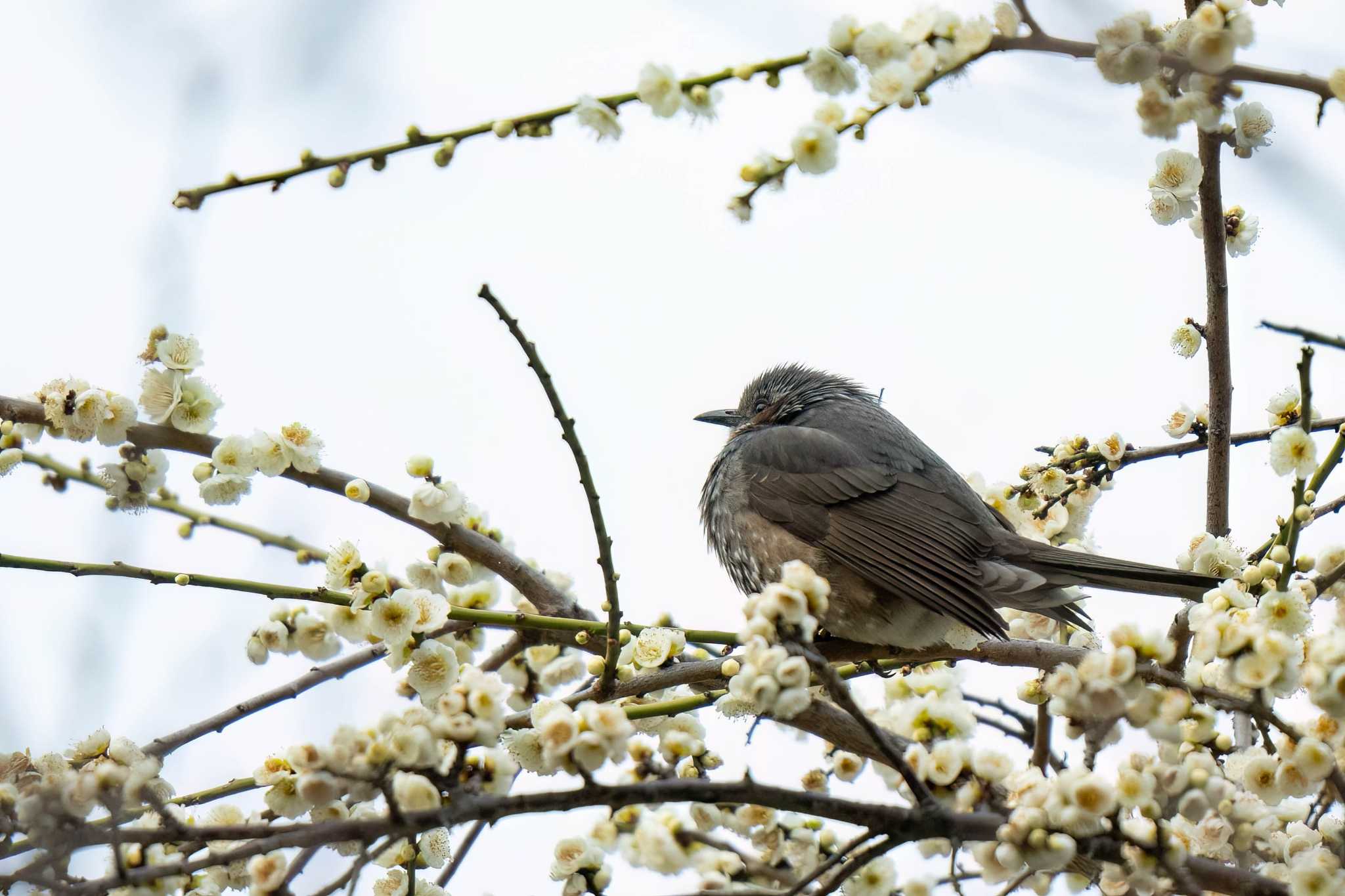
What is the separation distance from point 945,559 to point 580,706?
8.01ft

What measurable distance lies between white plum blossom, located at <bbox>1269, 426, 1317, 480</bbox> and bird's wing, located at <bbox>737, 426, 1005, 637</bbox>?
107 cm

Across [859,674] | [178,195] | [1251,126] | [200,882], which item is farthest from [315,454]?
[1251,126]

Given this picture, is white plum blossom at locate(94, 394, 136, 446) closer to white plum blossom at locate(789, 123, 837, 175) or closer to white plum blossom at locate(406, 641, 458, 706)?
white plum blossom at locate(406, 641, 458, 706)

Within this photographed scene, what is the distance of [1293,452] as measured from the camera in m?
3.00

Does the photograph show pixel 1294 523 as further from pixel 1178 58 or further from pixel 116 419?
pixel 116 419

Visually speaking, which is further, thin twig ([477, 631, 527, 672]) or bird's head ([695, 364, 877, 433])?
bird's head ([695, 364, 877, 433])

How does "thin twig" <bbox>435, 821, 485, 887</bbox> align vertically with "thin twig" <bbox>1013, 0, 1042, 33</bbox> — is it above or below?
below

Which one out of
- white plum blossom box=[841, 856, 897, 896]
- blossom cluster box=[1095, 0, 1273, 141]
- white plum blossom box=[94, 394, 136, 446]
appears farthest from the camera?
white plum blossom box=[94, 394, 136, 446]

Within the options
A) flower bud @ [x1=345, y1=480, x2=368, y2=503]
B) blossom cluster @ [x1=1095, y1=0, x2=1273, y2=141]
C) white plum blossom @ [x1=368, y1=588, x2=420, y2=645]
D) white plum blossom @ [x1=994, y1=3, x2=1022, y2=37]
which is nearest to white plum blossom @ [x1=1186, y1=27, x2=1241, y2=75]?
blossom cluster @ [x1=1095, y1=0, x2=1273, y2=141]

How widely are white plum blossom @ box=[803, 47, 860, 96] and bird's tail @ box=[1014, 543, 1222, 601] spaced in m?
1.82

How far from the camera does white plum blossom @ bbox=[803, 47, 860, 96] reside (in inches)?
96.2

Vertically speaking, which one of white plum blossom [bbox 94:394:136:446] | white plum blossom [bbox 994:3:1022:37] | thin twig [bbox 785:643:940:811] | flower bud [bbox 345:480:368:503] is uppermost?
white plum blossom [bbox 94:394:136:446]

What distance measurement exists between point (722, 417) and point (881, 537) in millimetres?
1687

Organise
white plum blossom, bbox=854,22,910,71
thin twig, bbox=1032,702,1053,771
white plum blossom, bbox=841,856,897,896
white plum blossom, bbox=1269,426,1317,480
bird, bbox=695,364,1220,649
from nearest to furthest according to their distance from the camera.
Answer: white plum blossom, bbox=854,22,910,71 < white plum blossom, bbox=841,856,897,896 < white plum blossom, bbox=1269,426,1317,480 < thin twig, bbox=1032,702,1053,771 < bird, bbox=695,364,1220,649
